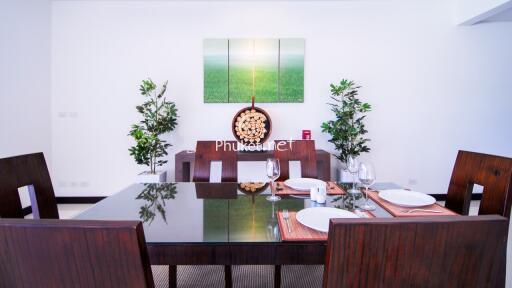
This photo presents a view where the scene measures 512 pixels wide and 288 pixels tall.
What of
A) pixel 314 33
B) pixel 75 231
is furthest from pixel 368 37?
pixel 75 231

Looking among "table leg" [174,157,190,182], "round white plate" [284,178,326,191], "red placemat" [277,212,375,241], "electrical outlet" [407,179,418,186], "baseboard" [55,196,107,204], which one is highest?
"round white plate" [284,178,326,191]

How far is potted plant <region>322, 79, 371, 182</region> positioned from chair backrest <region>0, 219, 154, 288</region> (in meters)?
3.17

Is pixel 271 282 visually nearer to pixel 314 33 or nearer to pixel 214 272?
pixel 214 272

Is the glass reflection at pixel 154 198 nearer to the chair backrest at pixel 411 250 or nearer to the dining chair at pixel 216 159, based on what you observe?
the dining chair at pixel 216 159

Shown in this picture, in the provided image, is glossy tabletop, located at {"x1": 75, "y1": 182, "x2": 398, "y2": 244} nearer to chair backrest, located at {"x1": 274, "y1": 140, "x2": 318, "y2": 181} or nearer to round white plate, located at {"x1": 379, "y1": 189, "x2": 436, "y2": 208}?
round white plate, located at {"x1": 379, "y1": 189, "x2": 436, "y2": 208}

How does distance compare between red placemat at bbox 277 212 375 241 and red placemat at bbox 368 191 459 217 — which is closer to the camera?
red placemat at bbox 277 212 375 241

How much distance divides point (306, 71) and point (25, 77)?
337 cm

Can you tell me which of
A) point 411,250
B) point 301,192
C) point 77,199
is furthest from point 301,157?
point 77,199

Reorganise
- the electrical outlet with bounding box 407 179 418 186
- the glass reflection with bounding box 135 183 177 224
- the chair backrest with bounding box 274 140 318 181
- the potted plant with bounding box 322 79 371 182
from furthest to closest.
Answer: the electrical outlet with bounding box 407 179 418 186 → the potted plant with bounding box 322 79 371 182 → the chair backrest with bounding box 274 140 318 181 → the glass reflection with bounding box 135 183 177 224

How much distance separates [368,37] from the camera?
382cm

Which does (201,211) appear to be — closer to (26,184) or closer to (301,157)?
(26,184)

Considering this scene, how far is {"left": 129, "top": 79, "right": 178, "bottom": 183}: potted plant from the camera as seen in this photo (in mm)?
3375

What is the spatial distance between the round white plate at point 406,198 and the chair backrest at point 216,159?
108 centimetres

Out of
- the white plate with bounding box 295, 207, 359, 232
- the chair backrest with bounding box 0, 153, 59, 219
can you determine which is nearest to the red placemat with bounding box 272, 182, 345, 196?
the white plate with bounding box 295, 207, 359, 232
